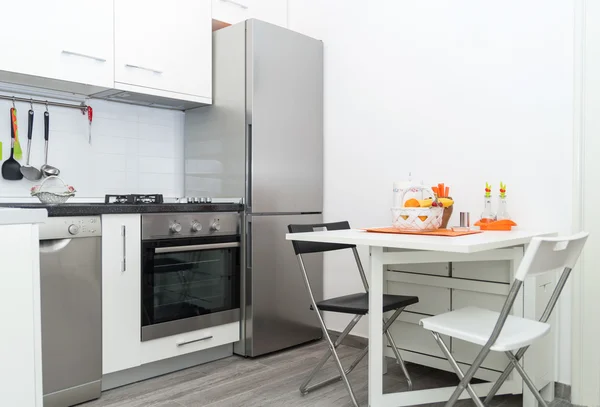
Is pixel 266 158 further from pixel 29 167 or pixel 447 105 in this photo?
pixel 29 167

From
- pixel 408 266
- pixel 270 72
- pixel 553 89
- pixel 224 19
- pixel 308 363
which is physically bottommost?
pixel 308 363

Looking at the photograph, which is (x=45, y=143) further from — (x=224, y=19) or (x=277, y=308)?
(x=277, y=308)

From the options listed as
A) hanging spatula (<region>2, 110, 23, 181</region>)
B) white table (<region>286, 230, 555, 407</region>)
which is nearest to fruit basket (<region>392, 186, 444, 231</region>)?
white table (<region>286, 230, 555, 407</region>)

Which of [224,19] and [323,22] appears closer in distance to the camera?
[224,19]

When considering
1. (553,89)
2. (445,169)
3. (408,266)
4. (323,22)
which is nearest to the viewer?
(553,89)

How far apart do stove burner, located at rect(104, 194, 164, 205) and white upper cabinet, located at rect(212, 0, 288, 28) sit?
1237 mm

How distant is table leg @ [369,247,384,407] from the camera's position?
2027 mm

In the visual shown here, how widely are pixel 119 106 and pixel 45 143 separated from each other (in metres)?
0.52

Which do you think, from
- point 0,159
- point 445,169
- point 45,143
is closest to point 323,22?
point 445,169

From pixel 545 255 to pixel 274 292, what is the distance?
5.93 feet

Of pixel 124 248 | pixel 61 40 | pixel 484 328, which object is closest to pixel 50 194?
pixel 124 248

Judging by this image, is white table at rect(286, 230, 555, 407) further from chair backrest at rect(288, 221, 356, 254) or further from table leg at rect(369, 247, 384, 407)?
chair backrest at rect(288, 221, 356, 254)

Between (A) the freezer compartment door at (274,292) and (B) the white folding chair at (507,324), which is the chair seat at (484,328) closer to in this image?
(B) the white folding chair at (507,324)

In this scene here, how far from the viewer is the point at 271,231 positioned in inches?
123
